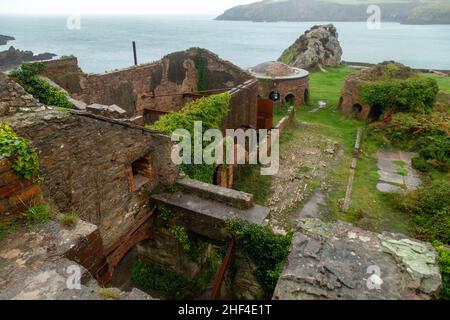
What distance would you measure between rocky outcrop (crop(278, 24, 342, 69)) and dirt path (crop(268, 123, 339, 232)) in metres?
22.2

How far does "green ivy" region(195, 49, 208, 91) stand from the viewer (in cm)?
1839

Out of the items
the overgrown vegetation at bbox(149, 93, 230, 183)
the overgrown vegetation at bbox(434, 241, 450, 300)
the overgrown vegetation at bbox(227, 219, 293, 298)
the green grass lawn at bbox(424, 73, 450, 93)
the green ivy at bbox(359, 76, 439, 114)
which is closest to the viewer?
the overgrown vegetation at bbox(434, 241, 450, 300)

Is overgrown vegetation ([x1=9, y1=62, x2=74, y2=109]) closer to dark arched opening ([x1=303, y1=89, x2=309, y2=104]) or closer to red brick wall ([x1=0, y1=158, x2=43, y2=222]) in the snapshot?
red brick wall ([x1=0, y1=158, x2=43, y2=222])

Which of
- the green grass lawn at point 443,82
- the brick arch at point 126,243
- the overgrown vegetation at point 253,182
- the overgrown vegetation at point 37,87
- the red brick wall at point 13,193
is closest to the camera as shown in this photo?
the red brick wall at point 13,193

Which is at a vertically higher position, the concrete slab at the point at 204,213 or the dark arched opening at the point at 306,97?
the concrete slab at the point at 204,213

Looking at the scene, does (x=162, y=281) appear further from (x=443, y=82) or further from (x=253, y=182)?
(x=443, y=82)

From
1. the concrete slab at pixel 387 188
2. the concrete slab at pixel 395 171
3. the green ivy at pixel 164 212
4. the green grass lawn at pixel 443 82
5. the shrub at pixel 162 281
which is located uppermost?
the green grass lawn at pixel 443 82

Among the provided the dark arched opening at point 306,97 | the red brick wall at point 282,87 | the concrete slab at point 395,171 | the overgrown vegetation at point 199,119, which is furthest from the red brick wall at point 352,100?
the overgrown vegetation at point 199,119

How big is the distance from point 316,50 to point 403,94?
22.5 metres

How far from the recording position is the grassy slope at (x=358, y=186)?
12.6 m

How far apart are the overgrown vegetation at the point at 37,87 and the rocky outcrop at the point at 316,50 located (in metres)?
35.2

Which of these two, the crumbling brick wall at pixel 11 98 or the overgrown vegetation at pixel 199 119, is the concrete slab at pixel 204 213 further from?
the crumbling brick wall at pixel 11 98

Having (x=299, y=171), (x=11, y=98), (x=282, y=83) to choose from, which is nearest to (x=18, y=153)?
(x=11, y=98)

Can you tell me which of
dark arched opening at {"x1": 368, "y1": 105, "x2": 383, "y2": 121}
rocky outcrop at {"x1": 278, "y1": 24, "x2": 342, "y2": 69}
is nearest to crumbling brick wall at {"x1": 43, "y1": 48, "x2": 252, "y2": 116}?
dark arched opening at {"x1": 368, "y1": 105, "x2": 383, "y2": 121}
